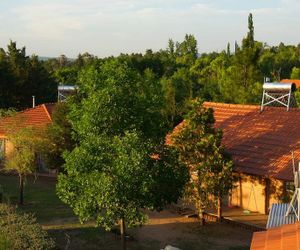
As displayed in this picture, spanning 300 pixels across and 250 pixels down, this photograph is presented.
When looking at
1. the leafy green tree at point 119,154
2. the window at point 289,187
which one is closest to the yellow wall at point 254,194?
the window at point 289,187

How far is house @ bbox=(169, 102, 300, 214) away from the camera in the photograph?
80.0 feet

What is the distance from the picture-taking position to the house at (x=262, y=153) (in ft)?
80.0

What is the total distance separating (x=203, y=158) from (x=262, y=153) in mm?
4452

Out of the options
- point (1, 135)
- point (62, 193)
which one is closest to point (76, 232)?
point (62, 193)

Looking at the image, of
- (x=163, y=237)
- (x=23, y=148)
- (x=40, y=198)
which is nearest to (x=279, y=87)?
(x=163, y=237)

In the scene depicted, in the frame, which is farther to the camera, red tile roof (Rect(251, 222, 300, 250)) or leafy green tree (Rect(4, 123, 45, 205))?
leafy green tree (Rect(4, 123, 45, 205))

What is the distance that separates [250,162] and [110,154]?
33.4 ft

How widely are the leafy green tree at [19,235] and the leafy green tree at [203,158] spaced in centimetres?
792

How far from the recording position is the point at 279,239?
12641 millimetres

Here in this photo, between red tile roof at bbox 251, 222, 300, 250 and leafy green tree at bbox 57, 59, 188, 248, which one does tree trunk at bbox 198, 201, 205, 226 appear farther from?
red tile roof at bbox 251, 222, 300, 250

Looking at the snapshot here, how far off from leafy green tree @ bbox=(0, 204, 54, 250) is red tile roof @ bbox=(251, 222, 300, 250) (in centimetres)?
688

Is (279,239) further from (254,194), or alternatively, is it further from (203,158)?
(254,194)

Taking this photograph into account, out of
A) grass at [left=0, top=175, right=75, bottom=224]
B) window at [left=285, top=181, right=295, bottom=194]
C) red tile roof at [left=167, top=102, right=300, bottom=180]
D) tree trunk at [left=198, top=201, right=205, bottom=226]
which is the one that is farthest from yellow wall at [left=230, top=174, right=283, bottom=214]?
grass at [left=0, top=175, right=75, bottom=224]

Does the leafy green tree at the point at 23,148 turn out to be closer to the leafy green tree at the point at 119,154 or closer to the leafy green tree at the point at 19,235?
the leafy green tree at the point at 119,154
